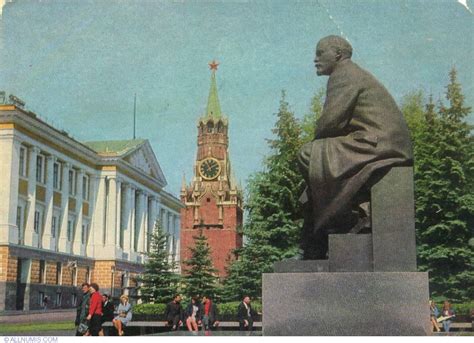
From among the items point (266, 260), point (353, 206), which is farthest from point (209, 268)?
point (353, 206)

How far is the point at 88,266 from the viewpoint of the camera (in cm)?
4491

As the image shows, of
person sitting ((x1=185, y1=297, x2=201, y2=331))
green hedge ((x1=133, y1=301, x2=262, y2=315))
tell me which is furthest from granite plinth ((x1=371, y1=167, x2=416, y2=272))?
green hedge ((x1=133, y1=301, x2=262, y2=315))

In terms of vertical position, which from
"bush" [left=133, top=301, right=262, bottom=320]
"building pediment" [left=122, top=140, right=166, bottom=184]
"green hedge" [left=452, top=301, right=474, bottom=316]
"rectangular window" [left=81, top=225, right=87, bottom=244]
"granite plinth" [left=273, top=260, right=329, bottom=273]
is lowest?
"bush" [left=133, top=301, right=262, bottom=320]

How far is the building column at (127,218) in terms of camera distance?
164ft

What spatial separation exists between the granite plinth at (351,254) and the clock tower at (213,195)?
64.0 metres

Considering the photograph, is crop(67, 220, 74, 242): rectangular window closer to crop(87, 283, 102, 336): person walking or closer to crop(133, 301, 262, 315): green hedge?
crop(133, 301, 262, 315): green hedge

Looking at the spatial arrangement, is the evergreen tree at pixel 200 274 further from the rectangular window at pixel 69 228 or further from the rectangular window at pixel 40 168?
the rectangular window at pixel 69 228

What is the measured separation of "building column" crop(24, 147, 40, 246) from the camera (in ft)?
121

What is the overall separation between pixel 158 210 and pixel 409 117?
33748 millimetres

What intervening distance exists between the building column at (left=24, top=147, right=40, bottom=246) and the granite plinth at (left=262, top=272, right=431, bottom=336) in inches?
1307

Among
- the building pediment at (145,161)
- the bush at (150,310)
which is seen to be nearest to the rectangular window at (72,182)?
the building pediment at (145,161)

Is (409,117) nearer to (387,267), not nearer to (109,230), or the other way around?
(387,267)

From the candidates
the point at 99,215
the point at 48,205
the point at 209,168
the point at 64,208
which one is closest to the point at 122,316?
the point at 48,205

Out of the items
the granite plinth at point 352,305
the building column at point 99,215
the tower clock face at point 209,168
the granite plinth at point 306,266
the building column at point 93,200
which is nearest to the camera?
the granite plinth at point 352,305
